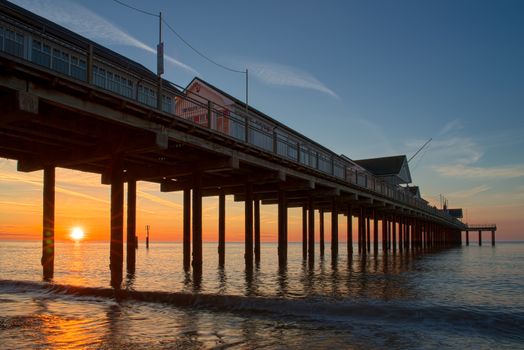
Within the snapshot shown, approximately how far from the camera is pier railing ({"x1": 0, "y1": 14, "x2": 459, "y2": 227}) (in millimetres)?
15483

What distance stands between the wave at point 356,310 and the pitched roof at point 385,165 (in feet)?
190

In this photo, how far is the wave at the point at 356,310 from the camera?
13.3 metres

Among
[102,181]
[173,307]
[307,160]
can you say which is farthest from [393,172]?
[173,307]

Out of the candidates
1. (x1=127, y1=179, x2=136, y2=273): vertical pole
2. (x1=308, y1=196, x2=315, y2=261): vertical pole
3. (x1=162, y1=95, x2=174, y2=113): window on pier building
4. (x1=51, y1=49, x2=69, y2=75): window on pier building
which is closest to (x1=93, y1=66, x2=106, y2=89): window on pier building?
(x1=51, y1=49, x2=69, y2=75): window on pier building

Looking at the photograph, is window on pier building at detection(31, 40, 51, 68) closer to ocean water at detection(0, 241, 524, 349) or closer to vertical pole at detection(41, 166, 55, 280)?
vertical pole at detection(41, 166, 55, 280)

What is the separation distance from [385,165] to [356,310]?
205 ft

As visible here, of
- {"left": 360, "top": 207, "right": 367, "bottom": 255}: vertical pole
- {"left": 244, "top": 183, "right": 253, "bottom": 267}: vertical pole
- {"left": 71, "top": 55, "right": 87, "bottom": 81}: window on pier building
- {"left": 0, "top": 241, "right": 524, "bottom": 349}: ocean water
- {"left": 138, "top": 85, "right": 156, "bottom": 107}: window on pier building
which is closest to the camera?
{"left": 0, "top": 241, "right": 524, "bottom": 349}: ocean water

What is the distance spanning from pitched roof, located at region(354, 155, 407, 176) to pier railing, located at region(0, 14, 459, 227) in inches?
1181

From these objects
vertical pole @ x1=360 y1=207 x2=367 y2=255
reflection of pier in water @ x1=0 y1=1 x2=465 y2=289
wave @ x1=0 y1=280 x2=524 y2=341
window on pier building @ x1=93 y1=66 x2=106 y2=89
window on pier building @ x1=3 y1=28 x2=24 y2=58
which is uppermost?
window on pier building @ x1=93 y1=66 x2=106 y2=89

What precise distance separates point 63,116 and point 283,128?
22.8 m

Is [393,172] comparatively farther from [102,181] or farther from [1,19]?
[1,19]

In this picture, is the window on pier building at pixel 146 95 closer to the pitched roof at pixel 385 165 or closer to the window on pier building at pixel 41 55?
the window on pier building at pixel 41 55

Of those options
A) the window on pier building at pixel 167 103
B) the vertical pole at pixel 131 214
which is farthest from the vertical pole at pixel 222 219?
the vertical pole at pixel 131 214

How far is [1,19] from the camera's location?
1189cm
